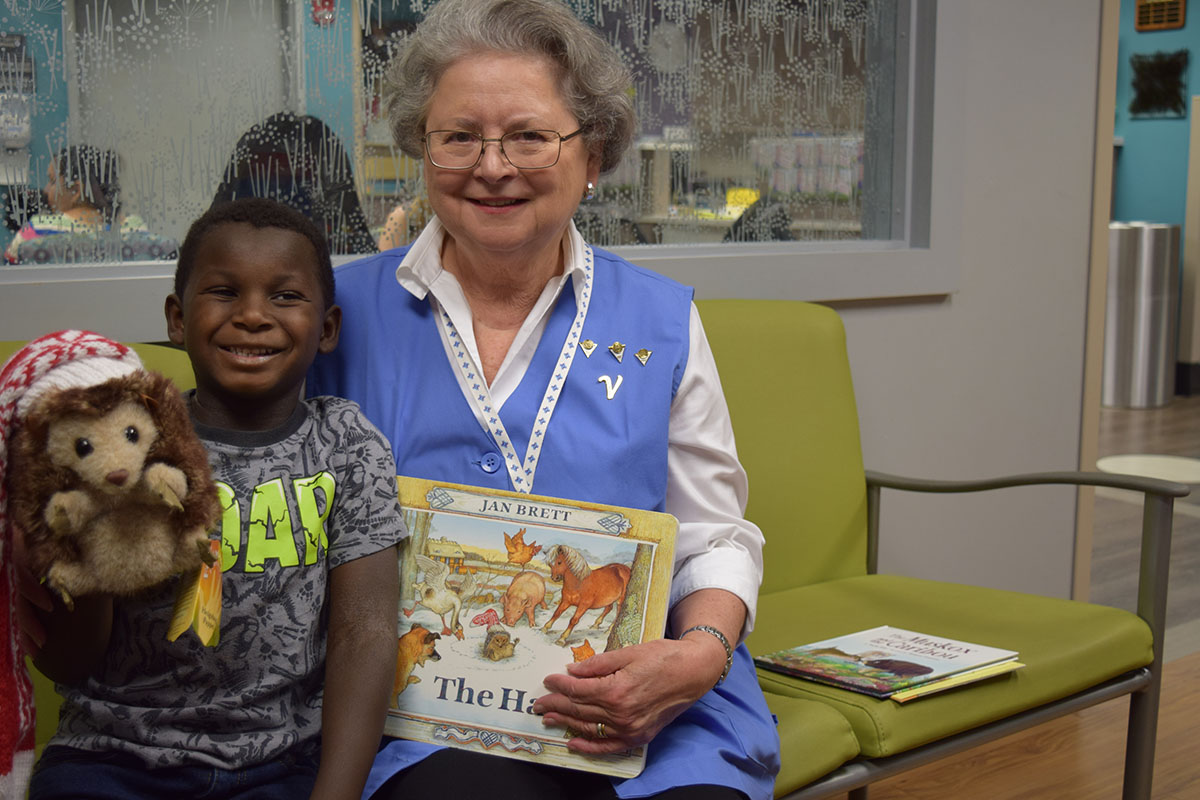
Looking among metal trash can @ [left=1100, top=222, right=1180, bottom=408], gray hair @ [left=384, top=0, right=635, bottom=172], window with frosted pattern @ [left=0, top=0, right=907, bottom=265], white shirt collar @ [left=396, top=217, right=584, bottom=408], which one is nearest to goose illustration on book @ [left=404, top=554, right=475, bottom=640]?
white shirt collar @ [left=396, top=217, right=584, bottom=408]

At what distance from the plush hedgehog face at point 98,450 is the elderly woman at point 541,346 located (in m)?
0.55

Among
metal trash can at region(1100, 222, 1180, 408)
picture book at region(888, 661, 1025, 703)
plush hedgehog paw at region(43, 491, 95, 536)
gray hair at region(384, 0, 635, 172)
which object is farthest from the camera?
metal trash can at region(1100, 222, 1180, 408)

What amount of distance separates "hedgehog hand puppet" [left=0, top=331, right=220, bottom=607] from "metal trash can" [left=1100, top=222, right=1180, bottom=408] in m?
7.50

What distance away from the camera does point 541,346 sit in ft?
5.21

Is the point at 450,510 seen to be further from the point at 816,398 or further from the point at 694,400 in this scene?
the point at 816,398

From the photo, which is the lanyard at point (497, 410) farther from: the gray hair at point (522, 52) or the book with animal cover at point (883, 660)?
the book with animal cover at point (883, 660)

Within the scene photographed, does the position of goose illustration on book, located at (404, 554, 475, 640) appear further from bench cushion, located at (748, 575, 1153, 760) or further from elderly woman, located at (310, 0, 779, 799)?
bench cushion, located at (748, 575, 1153, 760)

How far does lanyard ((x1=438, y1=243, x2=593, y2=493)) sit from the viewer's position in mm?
1528

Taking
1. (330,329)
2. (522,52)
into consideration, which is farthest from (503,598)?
(522,52)

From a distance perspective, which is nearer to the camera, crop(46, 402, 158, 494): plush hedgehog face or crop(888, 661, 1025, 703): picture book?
crop(46, 402, 158, 494): plush hedgehog face

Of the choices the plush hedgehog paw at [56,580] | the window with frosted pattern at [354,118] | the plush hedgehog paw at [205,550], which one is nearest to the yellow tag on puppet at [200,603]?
the plush hedgehog paw at [205,550]

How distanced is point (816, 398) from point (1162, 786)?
3.83 feet

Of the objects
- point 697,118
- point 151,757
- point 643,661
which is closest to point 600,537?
point 643,661

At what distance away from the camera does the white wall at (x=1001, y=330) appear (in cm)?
282
